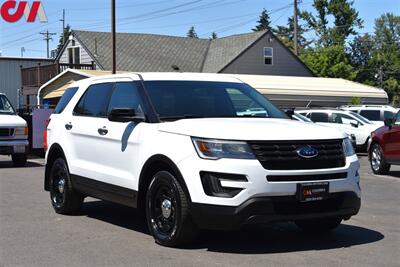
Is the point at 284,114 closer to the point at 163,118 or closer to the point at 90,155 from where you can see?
the point at 163,118

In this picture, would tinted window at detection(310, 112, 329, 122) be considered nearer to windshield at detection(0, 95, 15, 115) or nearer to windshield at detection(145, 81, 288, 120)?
windshield at detection(0, 95, 15, 115)

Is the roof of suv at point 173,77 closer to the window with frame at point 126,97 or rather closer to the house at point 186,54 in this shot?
the window with frame at point 126,97

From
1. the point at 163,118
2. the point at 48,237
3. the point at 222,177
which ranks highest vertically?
the point at 163,118

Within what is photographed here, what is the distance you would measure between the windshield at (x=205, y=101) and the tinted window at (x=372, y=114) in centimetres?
1858

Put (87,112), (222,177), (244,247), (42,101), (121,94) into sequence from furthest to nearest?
(42,101)
(87,112)
(121,94)
(244,247)
(222,177)

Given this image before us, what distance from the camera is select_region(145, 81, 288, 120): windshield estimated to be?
708 cm

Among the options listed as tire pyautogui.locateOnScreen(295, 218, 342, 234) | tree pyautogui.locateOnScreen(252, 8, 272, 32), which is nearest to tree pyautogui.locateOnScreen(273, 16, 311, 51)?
tree pyautogui.locateOnScreen(252, 8, 272, 32)

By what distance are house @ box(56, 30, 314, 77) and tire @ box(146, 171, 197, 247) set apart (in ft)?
99.7

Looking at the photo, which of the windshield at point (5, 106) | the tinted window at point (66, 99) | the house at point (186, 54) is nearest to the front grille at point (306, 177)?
the tinted window at point (66, 99)

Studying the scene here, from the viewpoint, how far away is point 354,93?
3594 centimetres

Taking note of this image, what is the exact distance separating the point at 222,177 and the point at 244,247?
3.32 ft

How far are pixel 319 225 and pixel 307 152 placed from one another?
4.89ft

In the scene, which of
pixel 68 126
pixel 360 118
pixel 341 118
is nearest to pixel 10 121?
pixel 68 126

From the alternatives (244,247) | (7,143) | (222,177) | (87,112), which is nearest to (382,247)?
(244,247)
